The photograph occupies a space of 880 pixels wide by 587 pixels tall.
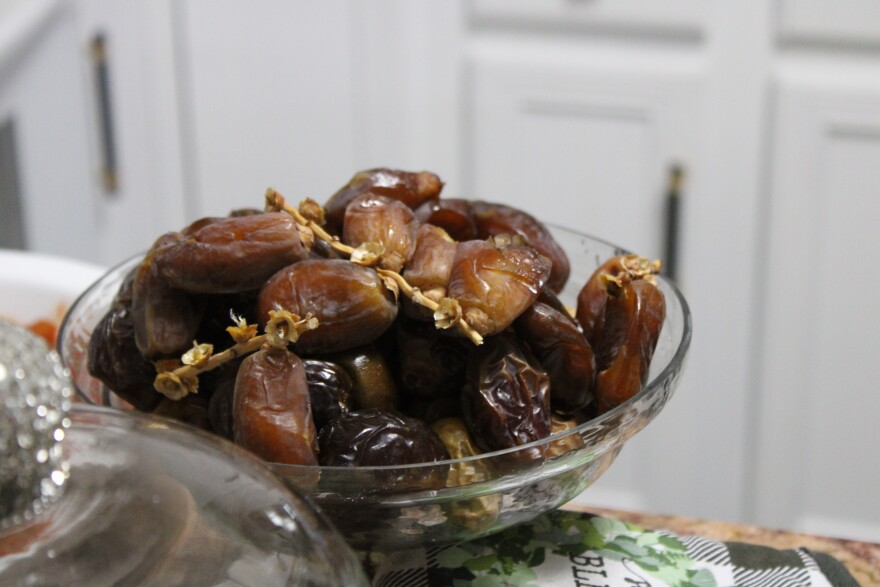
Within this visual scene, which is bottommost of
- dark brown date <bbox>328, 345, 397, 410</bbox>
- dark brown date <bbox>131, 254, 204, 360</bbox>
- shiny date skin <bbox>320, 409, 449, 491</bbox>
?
shiny date skin <bbox>320, 409, 449, 491</bbox>

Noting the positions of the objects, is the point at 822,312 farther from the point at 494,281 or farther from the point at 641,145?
the point at 494,281

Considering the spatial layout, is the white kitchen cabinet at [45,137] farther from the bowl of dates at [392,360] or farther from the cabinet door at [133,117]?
the bowl of dates at [392,360]

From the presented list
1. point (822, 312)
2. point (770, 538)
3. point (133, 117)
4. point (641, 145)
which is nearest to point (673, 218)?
point (641, 145)

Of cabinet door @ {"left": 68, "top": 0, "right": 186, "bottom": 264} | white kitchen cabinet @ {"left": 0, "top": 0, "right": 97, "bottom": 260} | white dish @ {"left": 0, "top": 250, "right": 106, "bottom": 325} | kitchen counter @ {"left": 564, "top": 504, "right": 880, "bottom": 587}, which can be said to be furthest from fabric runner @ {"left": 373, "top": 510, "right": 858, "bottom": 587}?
white kitchen cabinet @ {"left": 0, "top": 0, "right": 97, "bottom": 260}

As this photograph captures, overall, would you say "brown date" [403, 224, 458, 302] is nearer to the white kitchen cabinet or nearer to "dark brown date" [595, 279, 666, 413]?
"dark brown date" [595, 279, 666, 413]

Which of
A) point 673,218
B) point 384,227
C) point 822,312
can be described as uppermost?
point 384,227

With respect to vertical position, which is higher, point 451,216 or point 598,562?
point 451,216
